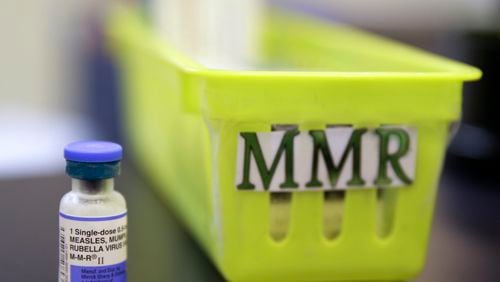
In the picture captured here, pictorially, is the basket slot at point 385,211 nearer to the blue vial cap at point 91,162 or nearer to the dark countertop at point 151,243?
the dark countertop at point 151,243

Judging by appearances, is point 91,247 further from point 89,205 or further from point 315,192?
point 315,192

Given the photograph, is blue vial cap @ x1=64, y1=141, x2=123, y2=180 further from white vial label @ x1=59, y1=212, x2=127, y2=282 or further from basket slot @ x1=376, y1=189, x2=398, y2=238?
basket slot @ x1=376, y1=189, x2=398, y2=238

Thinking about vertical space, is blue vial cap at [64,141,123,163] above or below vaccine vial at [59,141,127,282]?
above

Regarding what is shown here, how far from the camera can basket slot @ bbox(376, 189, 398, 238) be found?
62cm

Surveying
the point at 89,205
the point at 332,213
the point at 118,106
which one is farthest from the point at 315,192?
the point at 118,106

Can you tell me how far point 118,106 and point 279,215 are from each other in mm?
1109

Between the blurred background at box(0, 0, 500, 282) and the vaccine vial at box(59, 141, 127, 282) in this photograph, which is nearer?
the vaccine vial at box(59, 141, 127, 282)

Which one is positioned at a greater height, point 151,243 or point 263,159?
point 263,159

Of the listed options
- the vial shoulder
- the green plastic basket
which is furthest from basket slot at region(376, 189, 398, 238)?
the vial shoulder

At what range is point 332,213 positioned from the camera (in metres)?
0.61

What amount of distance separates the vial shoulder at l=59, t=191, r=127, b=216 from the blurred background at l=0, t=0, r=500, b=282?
9cm

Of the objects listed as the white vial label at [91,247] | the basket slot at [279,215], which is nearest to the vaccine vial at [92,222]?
the white vial label at [91,247]

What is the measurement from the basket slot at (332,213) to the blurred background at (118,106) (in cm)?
10

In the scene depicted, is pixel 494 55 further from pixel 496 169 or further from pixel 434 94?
pixel 434 94
